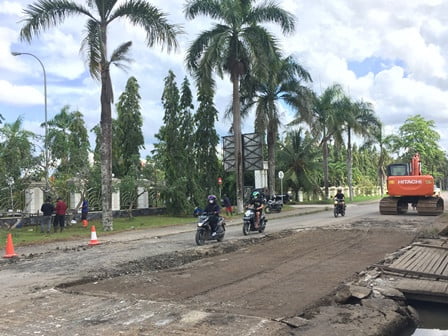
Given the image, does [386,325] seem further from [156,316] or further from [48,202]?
[48,202]

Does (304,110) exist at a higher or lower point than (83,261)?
higher

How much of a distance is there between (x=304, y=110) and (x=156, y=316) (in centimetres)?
3027

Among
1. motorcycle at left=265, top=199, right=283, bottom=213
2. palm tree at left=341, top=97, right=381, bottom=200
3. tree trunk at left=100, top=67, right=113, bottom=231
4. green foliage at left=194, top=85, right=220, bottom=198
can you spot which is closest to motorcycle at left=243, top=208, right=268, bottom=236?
tree trunk at left=100, top=67, right=113, bottom=231

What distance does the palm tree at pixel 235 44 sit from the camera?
28.1 meters

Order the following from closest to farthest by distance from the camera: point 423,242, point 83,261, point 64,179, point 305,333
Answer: point 305,333 < point 83,261 < point 423,242 < point 64,179

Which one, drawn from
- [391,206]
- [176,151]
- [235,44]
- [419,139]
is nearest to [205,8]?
[235,44]

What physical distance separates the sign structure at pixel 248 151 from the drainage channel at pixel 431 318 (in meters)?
24.7

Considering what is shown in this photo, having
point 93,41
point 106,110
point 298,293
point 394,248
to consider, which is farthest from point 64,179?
point 298,293

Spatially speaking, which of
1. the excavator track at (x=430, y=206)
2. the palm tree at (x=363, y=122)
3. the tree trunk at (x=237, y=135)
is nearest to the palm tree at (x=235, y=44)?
the tree trunk at (x=237, y=135)

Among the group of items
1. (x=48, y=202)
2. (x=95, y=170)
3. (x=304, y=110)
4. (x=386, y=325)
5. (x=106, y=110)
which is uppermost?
(x=304, y=110)

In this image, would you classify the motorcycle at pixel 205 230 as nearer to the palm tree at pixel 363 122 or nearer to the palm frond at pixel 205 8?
the palm frond at pixel 205 8

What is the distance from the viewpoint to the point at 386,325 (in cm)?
621

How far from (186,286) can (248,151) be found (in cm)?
2490

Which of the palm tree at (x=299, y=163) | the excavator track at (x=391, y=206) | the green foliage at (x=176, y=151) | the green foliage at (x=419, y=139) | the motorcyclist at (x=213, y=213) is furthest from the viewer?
the green foliage at (x=419, y=139)
